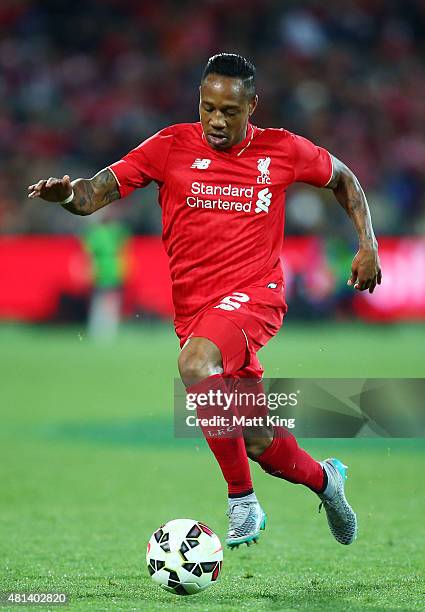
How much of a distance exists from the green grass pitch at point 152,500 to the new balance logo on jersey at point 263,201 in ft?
5.38

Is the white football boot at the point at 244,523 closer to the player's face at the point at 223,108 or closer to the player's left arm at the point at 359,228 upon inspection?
the player's left arm at the point at 359,228

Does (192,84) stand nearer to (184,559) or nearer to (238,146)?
(238,146)

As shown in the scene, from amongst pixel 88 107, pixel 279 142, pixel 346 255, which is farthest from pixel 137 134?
pixel 279 142

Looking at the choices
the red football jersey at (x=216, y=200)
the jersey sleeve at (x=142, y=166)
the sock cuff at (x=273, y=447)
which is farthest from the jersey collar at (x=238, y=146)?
the sock cuff at (x=273, y=447)

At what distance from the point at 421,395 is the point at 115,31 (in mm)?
13467

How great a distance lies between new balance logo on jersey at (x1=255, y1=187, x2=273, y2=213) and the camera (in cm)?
514

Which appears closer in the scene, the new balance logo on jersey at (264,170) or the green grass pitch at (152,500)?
the green grass pitch at (152,500)

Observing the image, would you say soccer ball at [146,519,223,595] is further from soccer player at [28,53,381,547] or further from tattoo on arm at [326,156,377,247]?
tattoo on arm at [326,156,377,247]

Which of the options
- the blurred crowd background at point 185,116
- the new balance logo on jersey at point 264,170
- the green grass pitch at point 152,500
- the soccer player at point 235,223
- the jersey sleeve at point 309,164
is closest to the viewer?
the green grass pitch at point 152,500

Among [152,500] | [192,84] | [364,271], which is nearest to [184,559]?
[364,271]

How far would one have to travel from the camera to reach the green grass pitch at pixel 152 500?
15.2ft

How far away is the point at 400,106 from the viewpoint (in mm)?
19984

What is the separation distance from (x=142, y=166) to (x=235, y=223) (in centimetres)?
51

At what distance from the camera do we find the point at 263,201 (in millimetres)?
5156
